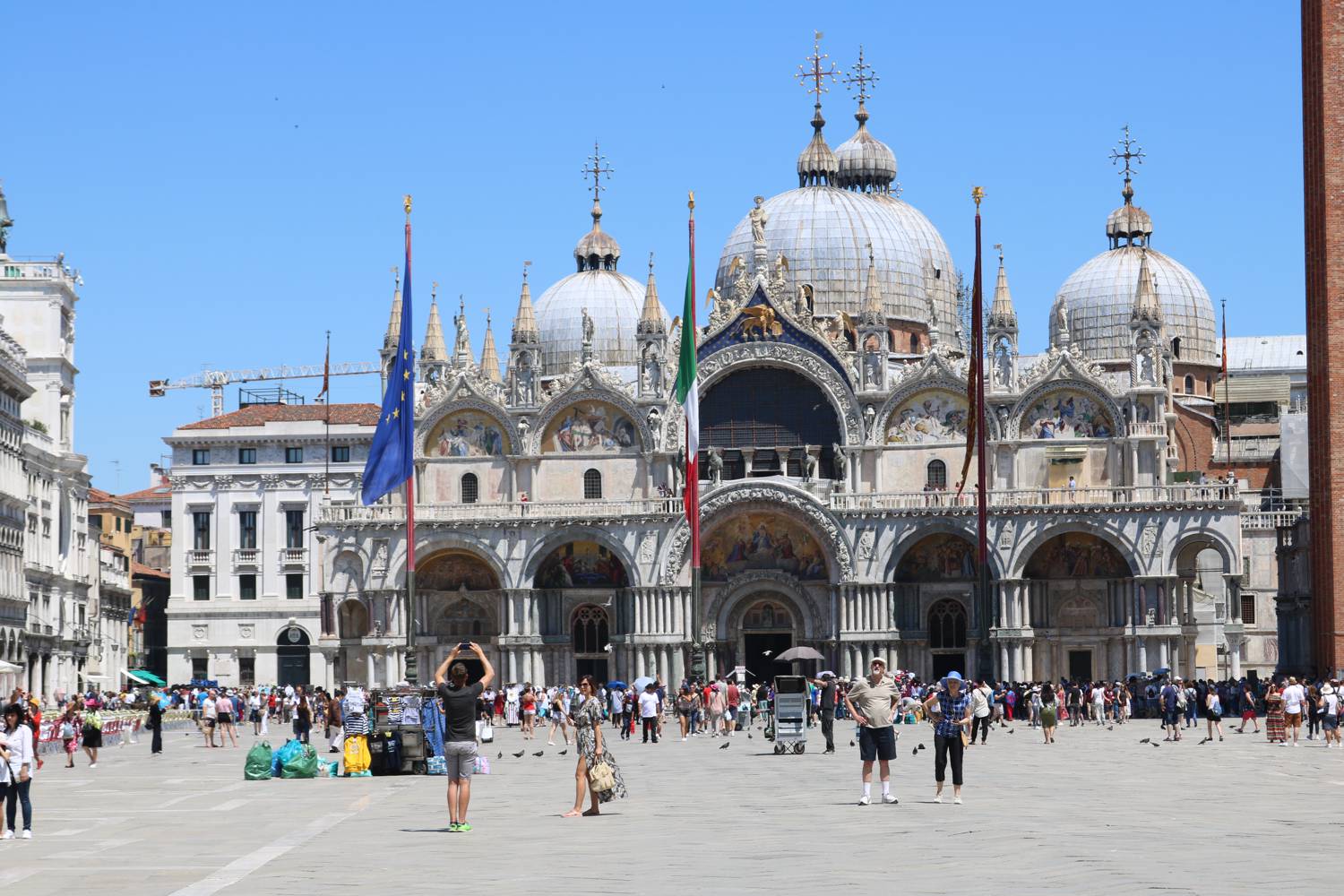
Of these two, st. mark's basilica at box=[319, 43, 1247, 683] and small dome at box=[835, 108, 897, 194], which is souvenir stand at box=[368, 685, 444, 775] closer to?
st. mark's basilica at box=[319, 43, 1247, 683]

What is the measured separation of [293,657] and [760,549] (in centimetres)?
3137

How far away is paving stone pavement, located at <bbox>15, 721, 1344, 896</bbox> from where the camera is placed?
20703 mm

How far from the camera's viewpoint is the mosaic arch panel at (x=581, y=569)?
82.7m

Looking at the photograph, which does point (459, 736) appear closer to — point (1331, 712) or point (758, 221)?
point (1331, 712)

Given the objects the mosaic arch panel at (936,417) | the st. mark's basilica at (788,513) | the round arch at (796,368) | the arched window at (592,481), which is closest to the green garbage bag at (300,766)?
the st. mark's basilica at (788,513)

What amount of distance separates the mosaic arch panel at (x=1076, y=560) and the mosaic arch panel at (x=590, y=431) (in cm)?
1496

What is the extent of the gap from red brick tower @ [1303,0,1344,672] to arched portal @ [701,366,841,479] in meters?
21.5

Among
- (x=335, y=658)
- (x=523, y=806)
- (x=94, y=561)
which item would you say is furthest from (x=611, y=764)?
(x=94, y=561)

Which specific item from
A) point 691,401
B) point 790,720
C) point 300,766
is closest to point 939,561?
point 691,401

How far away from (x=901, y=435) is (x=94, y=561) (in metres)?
40.7

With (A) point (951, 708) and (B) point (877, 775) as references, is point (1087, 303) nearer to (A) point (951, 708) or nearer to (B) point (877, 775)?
(B) point (877, 775)

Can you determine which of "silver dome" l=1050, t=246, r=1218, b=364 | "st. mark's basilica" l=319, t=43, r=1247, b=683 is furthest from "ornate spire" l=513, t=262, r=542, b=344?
"silver dome" l=1050, t=246, r=1218, b=364

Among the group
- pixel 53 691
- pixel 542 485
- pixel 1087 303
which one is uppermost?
pixel 1087 303

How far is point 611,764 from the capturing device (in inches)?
1162
